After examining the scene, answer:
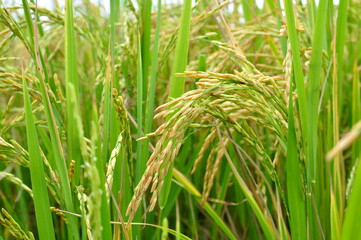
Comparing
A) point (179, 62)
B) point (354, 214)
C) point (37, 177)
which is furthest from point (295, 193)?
point (37, 177)

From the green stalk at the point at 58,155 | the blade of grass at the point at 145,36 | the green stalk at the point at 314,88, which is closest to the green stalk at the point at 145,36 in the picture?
the blade of grass at the point at 145,36

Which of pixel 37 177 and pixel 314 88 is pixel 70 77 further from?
pixel 314 88

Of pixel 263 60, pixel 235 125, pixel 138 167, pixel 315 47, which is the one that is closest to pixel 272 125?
pixel 235 125

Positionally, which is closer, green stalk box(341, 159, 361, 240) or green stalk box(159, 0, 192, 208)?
green stalk box(341, 159, 361, 240)

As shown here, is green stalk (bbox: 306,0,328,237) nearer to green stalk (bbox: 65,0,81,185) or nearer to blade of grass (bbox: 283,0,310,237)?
blade of grass (bbox: 283,0,310,237)

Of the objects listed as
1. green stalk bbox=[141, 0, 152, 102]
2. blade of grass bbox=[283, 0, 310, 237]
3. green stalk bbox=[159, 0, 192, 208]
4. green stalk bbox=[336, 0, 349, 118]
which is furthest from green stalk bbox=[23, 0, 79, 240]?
green stalk bbox=[336, 0, 349, 118]

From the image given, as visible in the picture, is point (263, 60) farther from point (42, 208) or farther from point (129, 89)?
point (42, 208)

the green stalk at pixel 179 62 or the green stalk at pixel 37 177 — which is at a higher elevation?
the green stalk at pixel 179 62

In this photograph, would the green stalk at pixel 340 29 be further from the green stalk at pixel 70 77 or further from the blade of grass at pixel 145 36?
the green stalk at pixel 70 77
